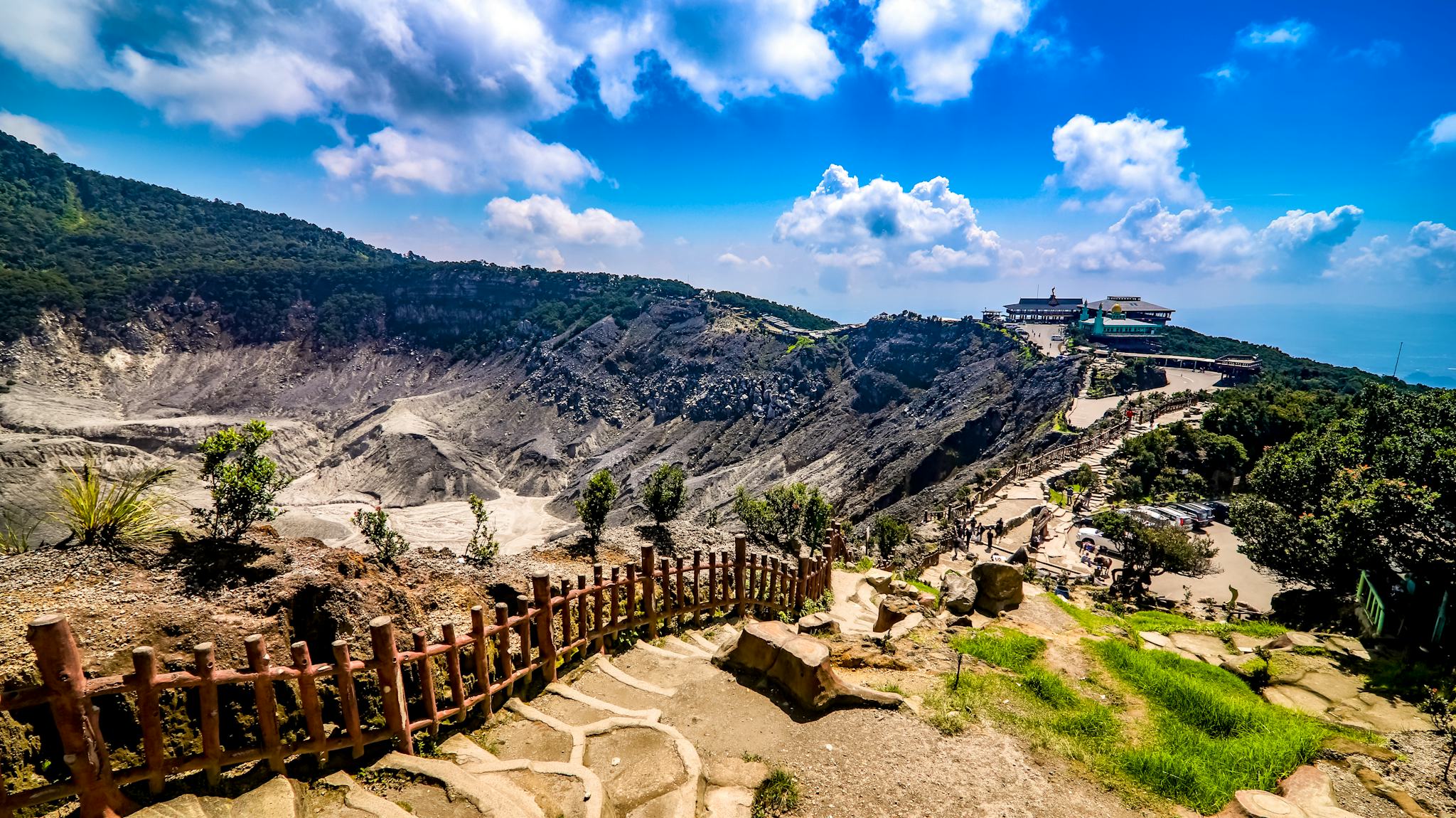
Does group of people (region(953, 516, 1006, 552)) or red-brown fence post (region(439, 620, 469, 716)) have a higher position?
red-brown fence post (region(439, 620, 469, 716))

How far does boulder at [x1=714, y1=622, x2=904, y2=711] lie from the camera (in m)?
7.68

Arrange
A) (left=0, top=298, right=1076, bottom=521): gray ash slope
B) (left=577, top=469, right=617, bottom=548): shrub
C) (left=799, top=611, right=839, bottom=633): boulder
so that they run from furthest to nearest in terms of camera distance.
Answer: (left=0, top=298, right=1076, bottom=521): gray ash slope → (left=577, top=469, right=617, bottom=548): shrub → (left=799, top=611, right=839, bottom=633): boulder

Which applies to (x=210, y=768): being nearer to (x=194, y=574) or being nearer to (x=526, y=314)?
(x=194, y=574)

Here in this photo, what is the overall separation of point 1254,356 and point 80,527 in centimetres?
10192

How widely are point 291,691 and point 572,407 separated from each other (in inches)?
3105

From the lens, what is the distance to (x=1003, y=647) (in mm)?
10281

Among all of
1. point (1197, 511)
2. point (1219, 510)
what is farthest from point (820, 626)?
point (1219, 510)

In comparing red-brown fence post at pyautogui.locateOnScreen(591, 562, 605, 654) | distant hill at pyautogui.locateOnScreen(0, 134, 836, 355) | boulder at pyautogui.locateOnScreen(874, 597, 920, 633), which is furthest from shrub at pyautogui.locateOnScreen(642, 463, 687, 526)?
distant hill at pyautogui.locateOnScreen(0, 134, 836, 355)

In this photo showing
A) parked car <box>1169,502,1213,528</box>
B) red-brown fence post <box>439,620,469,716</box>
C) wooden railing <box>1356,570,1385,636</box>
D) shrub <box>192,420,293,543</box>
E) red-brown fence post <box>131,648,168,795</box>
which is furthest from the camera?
parked car <box>1169,502,1213,528</box>

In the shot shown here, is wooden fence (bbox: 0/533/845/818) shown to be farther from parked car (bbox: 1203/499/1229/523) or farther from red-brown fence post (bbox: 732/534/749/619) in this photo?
parked car (bbox: 1203/499/1229/523)

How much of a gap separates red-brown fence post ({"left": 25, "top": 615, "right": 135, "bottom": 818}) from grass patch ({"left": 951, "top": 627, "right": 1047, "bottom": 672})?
425 inches

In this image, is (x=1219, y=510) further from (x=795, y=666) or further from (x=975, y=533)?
(x=795, y=666)

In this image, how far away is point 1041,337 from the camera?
75562mm

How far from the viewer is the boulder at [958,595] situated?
14234 millimetres
